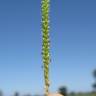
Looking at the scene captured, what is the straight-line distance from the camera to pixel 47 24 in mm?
7055

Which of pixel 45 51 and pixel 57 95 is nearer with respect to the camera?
pixel 45 51

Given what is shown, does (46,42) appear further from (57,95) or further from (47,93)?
(57,95)

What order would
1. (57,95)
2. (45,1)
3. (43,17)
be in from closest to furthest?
(43,17)
(45,1)
(57,95)

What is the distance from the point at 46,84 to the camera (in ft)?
23.2

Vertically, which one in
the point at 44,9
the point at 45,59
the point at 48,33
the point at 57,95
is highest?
the point at 44,9

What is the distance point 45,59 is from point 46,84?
0.47 m

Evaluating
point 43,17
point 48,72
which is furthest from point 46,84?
point 43,17

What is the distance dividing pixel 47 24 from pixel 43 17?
0.54ft

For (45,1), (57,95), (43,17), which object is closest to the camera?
(43,17)

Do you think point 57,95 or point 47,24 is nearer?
point 47,24

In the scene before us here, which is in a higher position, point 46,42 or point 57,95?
point 46,42

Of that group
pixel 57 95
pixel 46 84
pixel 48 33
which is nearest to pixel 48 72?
pixel 46 84

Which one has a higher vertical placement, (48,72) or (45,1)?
(45,1)

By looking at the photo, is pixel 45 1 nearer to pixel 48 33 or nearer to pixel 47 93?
pixel 48 33
